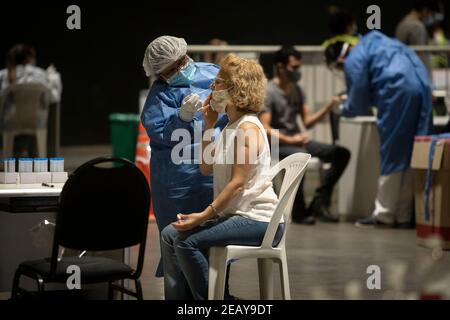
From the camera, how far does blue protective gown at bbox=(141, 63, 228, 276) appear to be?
507cm

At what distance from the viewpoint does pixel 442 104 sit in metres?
9.68

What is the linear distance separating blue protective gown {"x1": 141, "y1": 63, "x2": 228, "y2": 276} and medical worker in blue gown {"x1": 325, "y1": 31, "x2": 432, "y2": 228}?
12.6 feet

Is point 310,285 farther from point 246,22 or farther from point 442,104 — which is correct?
point 246,22

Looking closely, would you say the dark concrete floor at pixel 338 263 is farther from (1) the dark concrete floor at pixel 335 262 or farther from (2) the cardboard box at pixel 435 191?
(2) the cardboard box at pixel 435 191

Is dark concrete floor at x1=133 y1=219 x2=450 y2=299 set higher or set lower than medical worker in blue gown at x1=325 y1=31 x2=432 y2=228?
lower

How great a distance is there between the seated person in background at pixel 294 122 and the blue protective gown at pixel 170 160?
3.70 m

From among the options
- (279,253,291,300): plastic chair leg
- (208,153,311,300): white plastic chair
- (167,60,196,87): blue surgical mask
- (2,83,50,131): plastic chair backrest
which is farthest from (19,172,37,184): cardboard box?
(2,83,50,131): plastic chair backrest

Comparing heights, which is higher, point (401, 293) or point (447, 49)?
point (447, 49)

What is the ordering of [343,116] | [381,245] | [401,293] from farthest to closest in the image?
[343,116] < [381,245] < [401,293]

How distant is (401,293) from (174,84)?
74.3 inches

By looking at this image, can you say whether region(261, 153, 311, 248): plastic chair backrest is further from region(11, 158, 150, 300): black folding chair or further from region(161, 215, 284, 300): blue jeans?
region(11, 158, 150, 300): black folding chair
